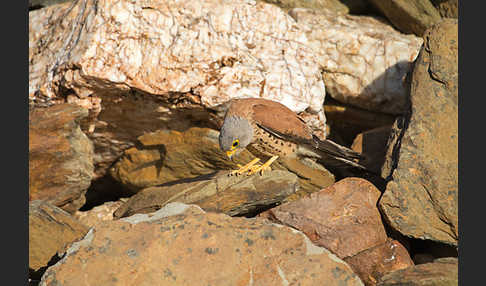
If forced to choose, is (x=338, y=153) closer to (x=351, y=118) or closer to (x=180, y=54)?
(x=351, y=118)

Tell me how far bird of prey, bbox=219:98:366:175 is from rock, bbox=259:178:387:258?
1.83ft

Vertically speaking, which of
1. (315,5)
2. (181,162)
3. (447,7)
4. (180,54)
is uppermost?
(447,7)

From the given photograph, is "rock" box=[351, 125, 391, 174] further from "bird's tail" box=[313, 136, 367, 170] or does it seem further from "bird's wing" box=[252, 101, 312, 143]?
"bird's wing" box=[252, 101, 312, 143]

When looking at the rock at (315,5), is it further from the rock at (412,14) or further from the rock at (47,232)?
the rock at (47,232)

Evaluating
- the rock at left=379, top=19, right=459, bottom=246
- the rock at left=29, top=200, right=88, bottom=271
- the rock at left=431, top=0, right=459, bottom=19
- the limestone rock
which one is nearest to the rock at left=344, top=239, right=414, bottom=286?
the rock at left=379, top=19, right=459, bottom=246

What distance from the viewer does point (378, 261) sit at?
4336 mm

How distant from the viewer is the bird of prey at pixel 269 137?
15.1ft

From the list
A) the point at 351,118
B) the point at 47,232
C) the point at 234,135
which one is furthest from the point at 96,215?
the point at 351,118

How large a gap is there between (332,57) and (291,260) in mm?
3697

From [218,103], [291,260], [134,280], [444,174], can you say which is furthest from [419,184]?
[134,280]

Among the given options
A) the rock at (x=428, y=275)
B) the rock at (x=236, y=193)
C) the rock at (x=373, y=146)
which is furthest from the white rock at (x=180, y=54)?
the rock at (x=428, y=275)

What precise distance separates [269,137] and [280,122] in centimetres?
21

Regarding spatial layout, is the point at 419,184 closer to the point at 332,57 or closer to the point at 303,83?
the point at 303,83

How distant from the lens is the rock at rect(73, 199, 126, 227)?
5.86 meters
